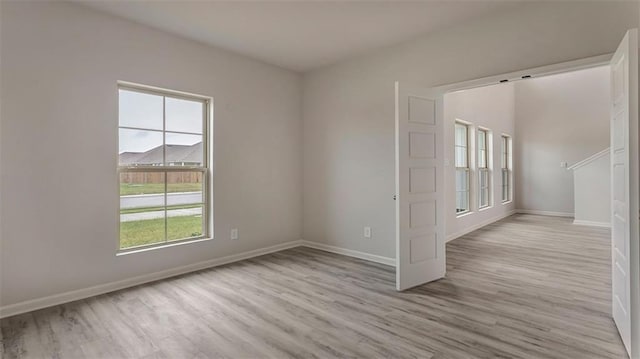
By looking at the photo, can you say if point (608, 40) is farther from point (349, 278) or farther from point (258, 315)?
point (258, 315)

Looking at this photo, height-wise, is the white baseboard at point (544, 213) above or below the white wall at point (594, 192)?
below

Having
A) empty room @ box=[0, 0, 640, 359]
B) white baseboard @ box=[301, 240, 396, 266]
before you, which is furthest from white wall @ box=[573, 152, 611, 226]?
white baseboard @ box=[301, 240, 396, 266]

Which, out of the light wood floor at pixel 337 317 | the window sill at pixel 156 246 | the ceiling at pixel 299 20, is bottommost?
the light wood floor at pixel 337 317

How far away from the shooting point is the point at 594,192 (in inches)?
267

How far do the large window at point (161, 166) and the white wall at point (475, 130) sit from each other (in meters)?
3.82

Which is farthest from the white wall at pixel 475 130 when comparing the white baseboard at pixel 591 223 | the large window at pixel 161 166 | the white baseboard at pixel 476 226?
the large window at pixel 161 166

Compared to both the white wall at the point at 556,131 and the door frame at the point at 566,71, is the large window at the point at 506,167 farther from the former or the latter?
the door frame at the point at 566,71

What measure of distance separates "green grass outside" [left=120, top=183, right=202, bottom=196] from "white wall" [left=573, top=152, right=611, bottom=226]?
790cm

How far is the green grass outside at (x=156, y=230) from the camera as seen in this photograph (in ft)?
11.1

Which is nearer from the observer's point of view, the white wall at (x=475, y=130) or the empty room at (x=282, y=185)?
the empty room at (x=282, y=185)

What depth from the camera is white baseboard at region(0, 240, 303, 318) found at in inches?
105

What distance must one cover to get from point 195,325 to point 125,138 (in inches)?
83.7

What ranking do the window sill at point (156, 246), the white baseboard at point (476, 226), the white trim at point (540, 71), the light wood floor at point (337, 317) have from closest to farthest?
the light wood floor at point (337, 317) < the white trim at point (540, 71) < the window sill at point (156, 246) < the white baseboard at point (476, 226)

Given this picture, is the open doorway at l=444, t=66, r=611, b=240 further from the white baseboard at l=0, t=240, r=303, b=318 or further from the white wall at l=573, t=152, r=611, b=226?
the white baseboard at l=0, t=240, r=303, b=318
